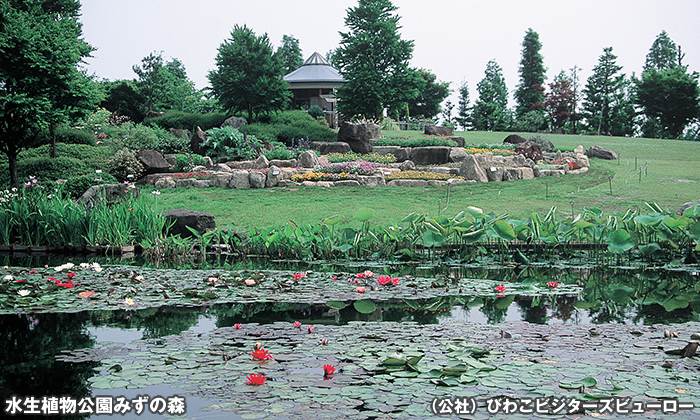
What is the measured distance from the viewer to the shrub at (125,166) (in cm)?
1446

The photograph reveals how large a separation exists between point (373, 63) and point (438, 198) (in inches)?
666

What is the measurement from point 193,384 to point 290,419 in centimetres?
68

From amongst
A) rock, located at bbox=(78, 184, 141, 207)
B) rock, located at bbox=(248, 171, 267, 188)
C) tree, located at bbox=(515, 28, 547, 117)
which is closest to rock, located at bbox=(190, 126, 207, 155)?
rock, located at bbox=(248, 171, 267, 188)

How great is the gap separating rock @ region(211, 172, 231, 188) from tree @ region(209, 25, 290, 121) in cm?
1176

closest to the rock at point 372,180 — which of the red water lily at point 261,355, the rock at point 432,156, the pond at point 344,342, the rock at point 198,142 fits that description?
the rock at point 432,156

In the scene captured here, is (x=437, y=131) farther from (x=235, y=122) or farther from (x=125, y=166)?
(x=125, y=166)

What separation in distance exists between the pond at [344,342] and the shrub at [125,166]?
9.12 m

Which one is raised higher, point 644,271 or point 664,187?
point 664,187

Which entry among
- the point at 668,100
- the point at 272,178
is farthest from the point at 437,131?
the point at 668,100

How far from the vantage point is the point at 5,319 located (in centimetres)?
413

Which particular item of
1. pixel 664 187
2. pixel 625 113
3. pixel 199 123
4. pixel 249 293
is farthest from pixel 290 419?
pixel 625 113

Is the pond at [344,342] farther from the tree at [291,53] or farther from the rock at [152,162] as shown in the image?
the tree at [291,53]

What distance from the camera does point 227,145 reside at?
17797 millimetres

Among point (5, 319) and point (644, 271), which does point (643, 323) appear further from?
point (5, 319)
